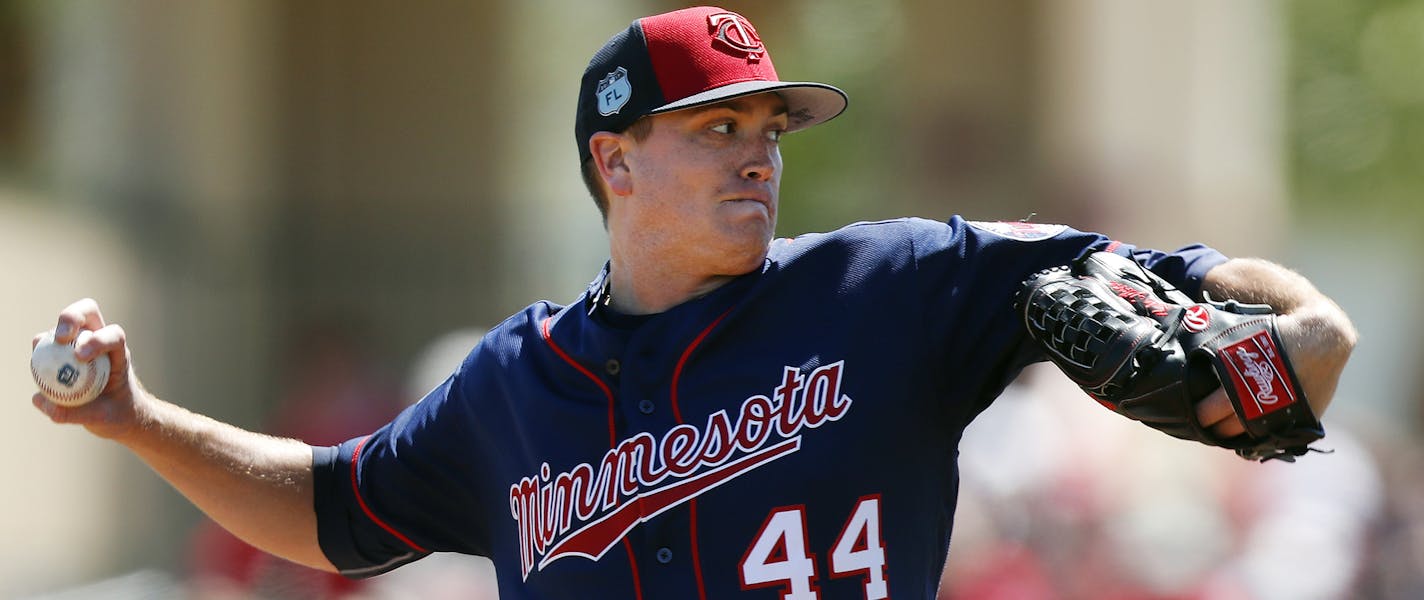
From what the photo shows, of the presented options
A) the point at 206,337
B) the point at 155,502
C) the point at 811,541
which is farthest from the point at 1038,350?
the point at 206,337

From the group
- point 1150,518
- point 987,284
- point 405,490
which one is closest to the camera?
point 987,284

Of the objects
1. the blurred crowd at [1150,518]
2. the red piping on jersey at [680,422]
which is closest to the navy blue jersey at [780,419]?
the red piping on jersey at [680,422]

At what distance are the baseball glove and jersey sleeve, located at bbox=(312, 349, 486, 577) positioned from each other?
1122 millimetres

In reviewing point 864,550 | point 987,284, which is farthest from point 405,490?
point 987,284

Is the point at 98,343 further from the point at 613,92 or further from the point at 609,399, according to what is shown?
the point at 613,92

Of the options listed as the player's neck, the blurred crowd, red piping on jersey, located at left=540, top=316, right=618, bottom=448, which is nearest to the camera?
red piping on jersey, located at left=540, top=316, right=618, bottom=448

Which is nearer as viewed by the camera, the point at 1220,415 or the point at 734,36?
the point at 1220,415

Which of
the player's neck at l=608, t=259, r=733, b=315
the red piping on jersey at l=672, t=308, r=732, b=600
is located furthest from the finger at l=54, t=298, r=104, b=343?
the red piping on jersey at l=672, t=308, r=732, b=600

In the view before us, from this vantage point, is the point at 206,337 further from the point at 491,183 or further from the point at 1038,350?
the point at 1038,350

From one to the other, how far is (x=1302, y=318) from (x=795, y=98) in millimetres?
975

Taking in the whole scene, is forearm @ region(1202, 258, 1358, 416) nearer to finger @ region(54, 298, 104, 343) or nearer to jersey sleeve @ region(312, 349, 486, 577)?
jersey sleeve @ region(312, 349, 486, 577)

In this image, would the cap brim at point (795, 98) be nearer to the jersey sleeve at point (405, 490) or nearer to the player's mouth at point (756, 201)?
the player's mouth at point (756, 201)

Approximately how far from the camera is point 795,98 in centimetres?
301

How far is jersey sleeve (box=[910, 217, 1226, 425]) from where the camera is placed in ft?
9.11
